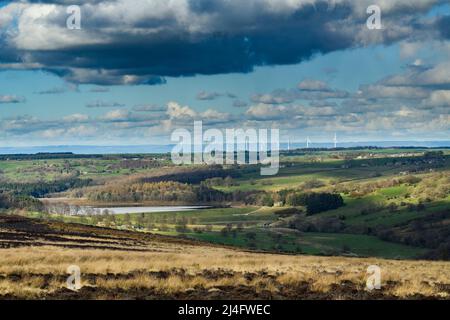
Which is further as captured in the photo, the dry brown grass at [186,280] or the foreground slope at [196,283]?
the dry brown grass at [186,280]

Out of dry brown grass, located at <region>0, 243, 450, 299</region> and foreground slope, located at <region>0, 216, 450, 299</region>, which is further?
dry brown grass, located at <region>0, 243, 450, 299</region>

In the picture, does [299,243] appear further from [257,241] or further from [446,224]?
[446,224]

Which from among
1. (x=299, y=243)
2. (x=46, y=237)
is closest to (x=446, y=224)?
(x=299, y=243)

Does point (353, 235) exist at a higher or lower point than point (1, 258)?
lower

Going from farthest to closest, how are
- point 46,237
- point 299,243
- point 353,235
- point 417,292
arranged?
point 353,235
point 299,243
point 46,237
point 417,292

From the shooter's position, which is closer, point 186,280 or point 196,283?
point 196,283

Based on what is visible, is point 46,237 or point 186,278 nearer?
point 186,278
